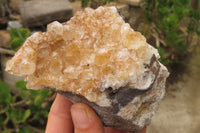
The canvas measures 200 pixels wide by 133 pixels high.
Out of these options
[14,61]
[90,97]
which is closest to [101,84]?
[90,97]

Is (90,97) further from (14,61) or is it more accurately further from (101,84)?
Result: (14,61)

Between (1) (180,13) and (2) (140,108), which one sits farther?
(1) (180,13)

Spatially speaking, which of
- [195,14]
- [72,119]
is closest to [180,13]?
[195,14]

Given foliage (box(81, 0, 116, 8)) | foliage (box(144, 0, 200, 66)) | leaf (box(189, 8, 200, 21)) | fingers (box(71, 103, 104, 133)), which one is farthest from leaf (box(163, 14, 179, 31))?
fingers (box(71, 103, 104, 133))

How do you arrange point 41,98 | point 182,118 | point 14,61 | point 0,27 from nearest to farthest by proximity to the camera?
point 14,61
point 41,98
point 182,118
point 0,27

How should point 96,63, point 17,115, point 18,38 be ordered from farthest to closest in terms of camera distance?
point 17,115
point 18,38
point 96,63

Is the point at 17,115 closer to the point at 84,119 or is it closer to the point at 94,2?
the point at 84,119

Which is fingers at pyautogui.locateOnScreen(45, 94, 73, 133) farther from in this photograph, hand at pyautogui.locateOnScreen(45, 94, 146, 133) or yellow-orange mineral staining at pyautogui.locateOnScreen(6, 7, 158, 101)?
yellow-orange mineral staining at pyautogui.locateOnScreen(6, 7, 158, 101)
